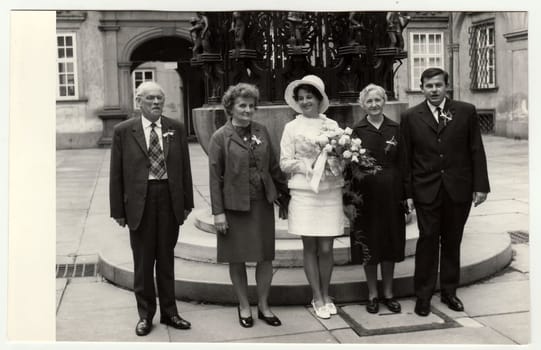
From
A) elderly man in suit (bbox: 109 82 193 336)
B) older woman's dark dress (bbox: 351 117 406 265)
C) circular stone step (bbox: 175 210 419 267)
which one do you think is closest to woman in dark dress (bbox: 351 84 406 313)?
older woman's dark dress (bbox: 351 117 406 265)

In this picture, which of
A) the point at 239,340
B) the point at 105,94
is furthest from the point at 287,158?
the point at 105,94

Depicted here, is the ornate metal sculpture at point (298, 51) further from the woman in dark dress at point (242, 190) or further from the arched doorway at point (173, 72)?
the arched doorway at point (173, 72)

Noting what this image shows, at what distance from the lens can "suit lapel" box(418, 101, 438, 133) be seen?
15.3 ft

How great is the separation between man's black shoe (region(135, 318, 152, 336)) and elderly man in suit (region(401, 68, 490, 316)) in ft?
6.34

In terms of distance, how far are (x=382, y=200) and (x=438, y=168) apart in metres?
0.46

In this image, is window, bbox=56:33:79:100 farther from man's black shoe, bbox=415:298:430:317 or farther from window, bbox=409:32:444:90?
man's black shoe, bbox=415:298:430:317

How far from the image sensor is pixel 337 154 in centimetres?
447

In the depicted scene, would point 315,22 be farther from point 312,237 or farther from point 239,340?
point 239,340

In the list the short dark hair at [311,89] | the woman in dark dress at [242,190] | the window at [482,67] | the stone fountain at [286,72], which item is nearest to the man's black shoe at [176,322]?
the woman in dark dress at [242,190]

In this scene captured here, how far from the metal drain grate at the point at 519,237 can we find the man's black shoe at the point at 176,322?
12.3ft

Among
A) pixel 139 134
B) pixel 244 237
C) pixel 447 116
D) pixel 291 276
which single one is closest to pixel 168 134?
pixel 139 134
